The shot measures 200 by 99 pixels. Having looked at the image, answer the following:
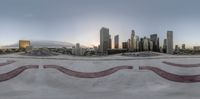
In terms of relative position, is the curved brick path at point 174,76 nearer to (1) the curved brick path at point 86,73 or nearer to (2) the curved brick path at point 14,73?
(1) the curved brick path at point 86,73

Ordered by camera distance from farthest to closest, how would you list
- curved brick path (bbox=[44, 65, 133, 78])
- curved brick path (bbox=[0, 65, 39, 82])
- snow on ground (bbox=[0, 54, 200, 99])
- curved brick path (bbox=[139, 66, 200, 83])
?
curved brick path (bbox=[44, 65, 133, 78]) < curved brick path (bbox=[0, 65, 39, 82]) < curved brick path (bbox=[139, 66, 200, 83]) < snow on ground (bbox=[0, 54, 200, 99])

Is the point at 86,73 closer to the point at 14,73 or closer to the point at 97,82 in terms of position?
the point at 97,82

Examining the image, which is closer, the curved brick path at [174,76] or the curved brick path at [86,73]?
the curved brick path at [174,76]

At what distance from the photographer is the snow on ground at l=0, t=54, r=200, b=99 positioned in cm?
1078

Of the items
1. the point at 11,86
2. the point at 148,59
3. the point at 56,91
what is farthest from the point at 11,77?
the point at 148,59

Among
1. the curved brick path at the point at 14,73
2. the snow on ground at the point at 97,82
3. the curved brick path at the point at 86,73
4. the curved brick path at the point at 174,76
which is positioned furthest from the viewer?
the curved brick path at the point at 86,73

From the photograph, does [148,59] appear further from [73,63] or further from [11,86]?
[11,86]

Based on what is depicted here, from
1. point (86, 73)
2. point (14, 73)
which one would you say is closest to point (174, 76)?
point (86, 73)

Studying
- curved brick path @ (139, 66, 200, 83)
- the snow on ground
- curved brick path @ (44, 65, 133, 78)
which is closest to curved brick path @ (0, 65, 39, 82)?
the snow on ground

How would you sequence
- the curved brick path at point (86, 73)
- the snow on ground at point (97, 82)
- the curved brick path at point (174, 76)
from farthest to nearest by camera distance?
Result: the curved brick path at point (86, 73) → the curved brick path at point (174, 76) → the snow on ground at point (97, 82)

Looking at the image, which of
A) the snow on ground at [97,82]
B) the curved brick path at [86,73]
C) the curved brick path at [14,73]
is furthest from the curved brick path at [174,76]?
the curved brick path at [14,73]

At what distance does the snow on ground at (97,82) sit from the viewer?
10.8 m

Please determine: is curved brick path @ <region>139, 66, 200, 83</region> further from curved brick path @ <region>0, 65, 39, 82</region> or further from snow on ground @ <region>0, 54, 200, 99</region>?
curved brick path @ <region>0, 65, 39, 82</region>

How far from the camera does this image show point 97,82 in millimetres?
12875
